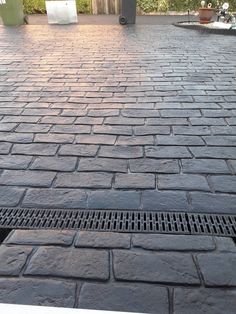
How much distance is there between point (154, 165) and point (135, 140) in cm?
50

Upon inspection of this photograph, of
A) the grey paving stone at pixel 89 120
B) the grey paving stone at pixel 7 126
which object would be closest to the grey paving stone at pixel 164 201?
the grey paving stone at pixel 89 120

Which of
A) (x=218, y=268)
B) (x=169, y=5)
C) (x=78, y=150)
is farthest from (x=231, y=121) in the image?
(x=169, y=5)

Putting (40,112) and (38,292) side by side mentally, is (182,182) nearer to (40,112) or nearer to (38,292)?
(38,292)

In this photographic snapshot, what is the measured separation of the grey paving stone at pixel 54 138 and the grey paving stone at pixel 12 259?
139 cm

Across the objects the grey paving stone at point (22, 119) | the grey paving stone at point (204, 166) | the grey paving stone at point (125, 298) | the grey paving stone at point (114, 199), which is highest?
the grey paving stone at point (125, 298)

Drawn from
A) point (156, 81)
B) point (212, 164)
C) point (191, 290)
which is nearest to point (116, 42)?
point (156, 81)

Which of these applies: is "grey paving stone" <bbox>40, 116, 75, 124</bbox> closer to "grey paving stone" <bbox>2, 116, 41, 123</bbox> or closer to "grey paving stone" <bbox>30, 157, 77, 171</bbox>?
"grey paving stone" <bbox>2, 116, 41, 123</bbox>

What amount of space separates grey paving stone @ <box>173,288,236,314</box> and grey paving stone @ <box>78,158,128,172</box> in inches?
47.2

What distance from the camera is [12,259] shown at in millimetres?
1746

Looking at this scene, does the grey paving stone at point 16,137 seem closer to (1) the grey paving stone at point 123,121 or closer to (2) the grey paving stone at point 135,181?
(1) the grey paving stone at point 123,121

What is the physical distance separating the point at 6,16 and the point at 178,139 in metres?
10.9

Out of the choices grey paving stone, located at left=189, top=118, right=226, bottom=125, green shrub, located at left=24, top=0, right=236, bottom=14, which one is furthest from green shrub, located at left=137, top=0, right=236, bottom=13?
grey paving stone, located at left=189, top=118, right=226, bottom=125

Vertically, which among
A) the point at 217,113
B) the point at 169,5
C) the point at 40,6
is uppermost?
the point at 217,113

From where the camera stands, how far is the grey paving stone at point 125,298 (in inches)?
57.6
